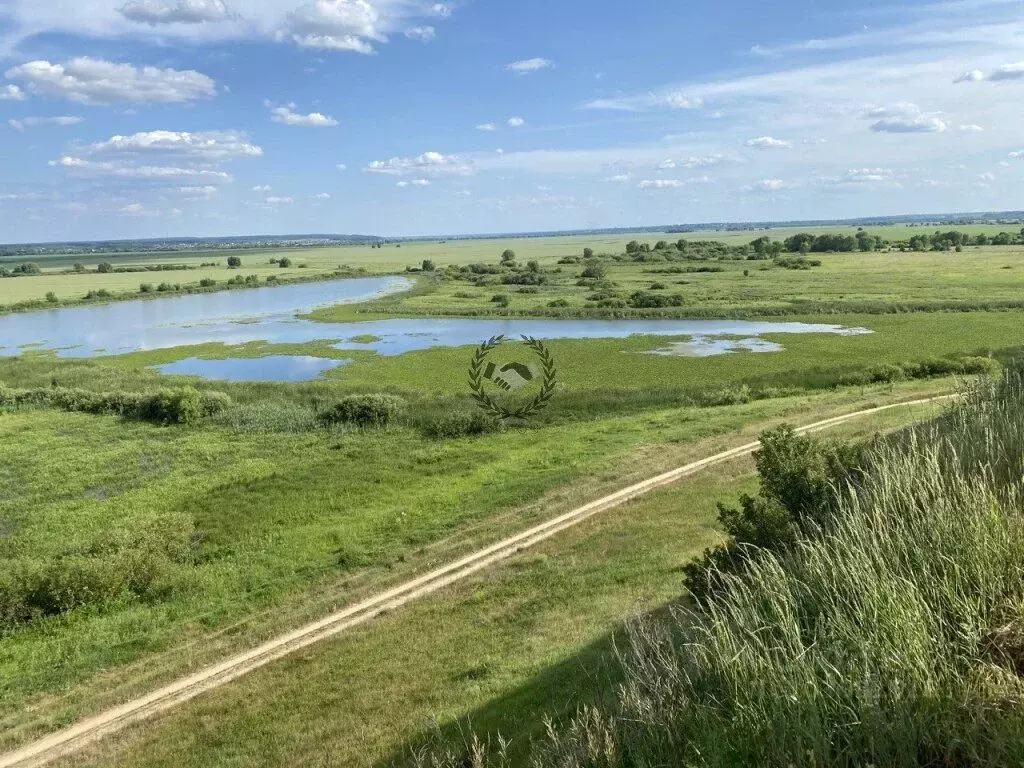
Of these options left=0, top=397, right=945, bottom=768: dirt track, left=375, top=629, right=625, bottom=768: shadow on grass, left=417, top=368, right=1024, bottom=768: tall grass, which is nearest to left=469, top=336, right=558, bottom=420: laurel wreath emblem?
left=0, top=397, right=945, bottom=768: dirt track

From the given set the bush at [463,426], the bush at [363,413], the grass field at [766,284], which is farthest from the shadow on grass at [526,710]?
the grass field at [766,284]

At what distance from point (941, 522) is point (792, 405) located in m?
23.2

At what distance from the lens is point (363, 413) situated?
30.3 m

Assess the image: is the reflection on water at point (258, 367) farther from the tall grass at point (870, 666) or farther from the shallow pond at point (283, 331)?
the tall grass at point (870, 666)

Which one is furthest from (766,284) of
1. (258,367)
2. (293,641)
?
(293,641)

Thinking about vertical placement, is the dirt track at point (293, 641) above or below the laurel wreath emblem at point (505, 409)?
below

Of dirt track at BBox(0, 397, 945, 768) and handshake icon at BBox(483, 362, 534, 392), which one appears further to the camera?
handshake icon at BBox(483, 362, 534, 392)

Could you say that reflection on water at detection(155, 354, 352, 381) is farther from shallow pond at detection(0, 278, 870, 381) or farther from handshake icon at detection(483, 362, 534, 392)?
handshake icon at detection(483, 362, 534, 392)

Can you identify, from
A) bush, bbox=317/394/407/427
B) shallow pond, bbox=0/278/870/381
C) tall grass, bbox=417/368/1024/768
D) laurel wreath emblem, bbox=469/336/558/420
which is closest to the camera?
tall grass, bbox=417/368/1024/768

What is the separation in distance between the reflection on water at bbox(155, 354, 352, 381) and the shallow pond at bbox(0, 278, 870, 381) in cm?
7

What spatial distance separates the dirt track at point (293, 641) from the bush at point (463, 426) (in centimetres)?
1060

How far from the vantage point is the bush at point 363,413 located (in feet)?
98.4

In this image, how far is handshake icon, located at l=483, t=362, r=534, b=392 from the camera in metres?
37.5

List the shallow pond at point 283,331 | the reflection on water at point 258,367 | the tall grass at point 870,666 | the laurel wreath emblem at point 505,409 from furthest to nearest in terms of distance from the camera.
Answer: the shallow pond at point 283,331 → the reflection on water at point 258,367 → the laurel wreath emblem at point 505,409 → the tall grass at point 870,666
